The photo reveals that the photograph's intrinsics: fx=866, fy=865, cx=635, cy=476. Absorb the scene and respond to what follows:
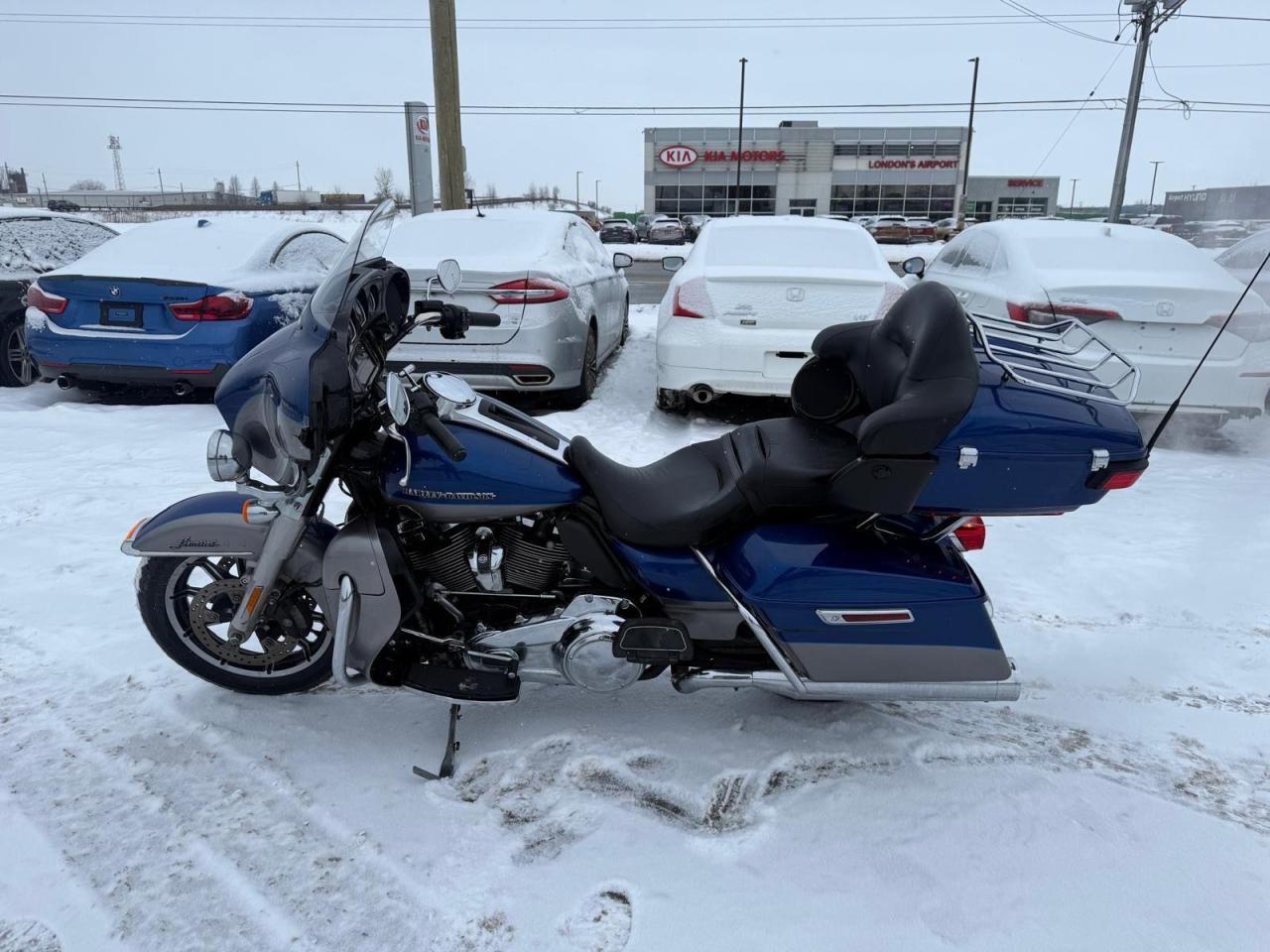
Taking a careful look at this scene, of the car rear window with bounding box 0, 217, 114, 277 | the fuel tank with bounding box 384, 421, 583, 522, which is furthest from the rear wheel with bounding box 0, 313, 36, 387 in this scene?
the fuel tank with bounding box 384, 421, 583, 522

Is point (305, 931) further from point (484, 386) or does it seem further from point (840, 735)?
point (484, 386)

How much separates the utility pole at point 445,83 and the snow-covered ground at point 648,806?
6768mm

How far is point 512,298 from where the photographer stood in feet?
18.5

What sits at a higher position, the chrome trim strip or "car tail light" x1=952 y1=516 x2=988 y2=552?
"car tail light" x1=952 y1=516 x2=988 y2=552

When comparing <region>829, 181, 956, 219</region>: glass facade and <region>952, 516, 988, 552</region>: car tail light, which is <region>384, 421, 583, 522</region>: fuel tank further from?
<region>829, 181, 956, 219</region>: glass facade

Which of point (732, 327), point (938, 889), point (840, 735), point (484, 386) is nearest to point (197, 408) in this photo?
point (484, 386)

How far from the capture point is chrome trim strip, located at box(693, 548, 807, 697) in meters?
2.36

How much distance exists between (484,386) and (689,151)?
46.6m

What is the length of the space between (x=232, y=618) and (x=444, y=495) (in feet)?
2.86

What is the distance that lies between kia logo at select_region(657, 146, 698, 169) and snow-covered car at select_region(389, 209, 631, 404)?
44.9m

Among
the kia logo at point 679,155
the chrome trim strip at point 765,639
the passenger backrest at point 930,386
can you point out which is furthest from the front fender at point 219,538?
the kia logo at point 679,155

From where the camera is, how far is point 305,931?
1938 millimetres

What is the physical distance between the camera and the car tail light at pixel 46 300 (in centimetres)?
593

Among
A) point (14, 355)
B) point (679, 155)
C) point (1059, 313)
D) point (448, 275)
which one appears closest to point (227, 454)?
point (448, 275)
